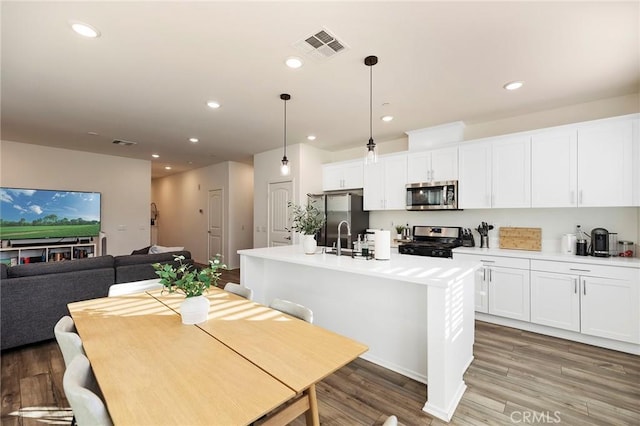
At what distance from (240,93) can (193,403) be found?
3.04 meters

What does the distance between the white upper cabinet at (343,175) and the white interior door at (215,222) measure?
10.6 ft

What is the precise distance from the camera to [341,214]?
5.07 m

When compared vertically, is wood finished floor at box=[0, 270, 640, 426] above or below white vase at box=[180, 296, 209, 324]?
below

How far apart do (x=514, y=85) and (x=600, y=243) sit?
1.99 m

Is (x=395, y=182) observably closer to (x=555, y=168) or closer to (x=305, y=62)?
(x=555, y=168)

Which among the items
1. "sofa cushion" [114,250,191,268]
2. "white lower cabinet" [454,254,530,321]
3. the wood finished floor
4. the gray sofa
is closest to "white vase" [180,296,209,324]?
the wood finished floor

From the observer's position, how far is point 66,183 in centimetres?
596

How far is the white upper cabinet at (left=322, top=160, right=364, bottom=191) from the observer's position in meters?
5.18

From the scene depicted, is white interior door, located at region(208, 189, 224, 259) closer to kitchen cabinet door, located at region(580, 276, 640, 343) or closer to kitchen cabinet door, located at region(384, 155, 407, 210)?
kitchen cabinet door, located at region(384, 155, 407, 210)

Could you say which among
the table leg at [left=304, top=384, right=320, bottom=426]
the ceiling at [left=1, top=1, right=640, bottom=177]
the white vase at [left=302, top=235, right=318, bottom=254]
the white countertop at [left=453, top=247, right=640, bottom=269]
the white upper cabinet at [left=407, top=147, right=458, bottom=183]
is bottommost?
the table leg at [left=304, top=384, right=320, bottom=426]

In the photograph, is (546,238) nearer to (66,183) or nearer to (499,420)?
(499,420)

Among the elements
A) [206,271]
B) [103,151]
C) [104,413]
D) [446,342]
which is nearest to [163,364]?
[104,413]

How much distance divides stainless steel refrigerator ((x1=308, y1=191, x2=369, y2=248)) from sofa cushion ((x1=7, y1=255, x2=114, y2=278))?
321cm

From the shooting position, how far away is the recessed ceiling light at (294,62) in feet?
8.18
